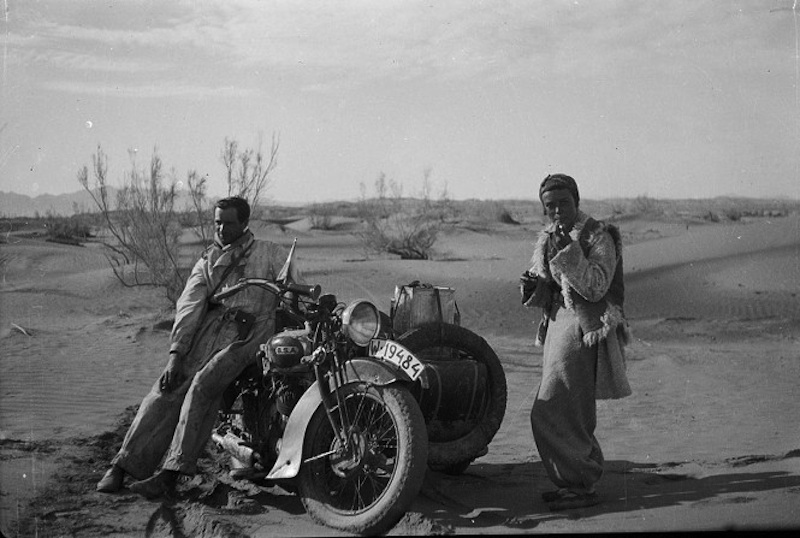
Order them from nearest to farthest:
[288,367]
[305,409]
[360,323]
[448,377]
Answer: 1. [360,323]
2. [305,409]
3. [288,367]
4. [448,377]

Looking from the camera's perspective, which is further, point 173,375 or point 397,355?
point 173,375

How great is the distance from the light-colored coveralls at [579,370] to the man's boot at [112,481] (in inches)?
99.2

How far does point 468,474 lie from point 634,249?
1901 cm

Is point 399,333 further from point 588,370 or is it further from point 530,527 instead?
point 530,527

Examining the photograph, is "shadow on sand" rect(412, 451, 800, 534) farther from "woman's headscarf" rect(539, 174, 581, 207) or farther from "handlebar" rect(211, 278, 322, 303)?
"woman's headscarf" rect(539, 174, 581, 207)

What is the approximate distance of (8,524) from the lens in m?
5.09

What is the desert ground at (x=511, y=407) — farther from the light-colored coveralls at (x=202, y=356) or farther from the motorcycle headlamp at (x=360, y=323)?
the motorcycle headlamp at (x=360, y=323)

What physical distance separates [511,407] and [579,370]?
384cm

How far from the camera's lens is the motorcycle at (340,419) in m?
4.39

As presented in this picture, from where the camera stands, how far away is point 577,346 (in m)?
5.19

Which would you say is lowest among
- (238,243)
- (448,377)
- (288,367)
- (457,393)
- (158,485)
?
(158,485)

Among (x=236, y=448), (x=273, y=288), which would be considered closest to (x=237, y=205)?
(x=273, y=288)

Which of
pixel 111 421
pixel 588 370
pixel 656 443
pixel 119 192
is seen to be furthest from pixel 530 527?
pixel 119 192

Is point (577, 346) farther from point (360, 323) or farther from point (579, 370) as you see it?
point (360, 323)
